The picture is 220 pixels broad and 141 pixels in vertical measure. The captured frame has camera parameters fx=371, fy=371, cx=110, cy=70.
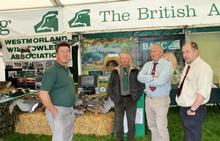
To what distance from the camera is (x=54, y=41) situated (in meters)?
8.52

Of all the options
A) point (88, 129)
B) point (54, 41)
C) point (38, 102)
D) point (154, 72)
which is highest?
point (54, 41)

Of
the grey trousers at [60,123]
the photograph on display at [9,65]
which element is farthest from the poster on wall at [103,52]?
the grey trousers at [60,123]

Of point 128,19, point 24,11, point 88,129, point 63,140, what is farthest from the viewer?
point 88,129

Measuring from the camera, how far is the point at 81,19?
238 inches

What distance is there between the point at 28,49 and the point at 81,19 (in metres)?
3.27

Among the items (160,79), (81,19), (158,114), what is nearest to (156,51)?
(160,79)

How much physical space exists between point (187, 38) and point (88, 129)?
3.51m

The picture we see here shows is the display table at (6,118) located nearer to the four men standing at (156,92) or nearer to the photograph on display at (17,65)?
the photograph on display at (17,65)

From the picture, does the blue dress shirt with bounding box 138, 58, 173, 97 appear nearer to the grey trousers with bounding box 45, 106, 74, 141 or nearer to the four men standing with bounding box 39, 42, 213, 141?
the four men standing with bounding box 39, 42, 213, 141

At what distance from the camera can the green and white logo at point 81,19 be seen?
237 inches

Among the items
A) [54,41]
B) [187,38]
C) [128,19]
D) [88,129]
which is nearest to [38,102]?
[88,129]

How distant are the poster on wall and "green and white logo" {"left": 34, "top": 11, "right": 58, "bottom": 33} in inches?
111

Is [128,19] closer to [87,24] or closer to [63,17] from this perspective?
[87,24]

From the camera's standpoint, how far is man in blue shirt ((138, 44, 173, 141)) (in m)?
5.17
